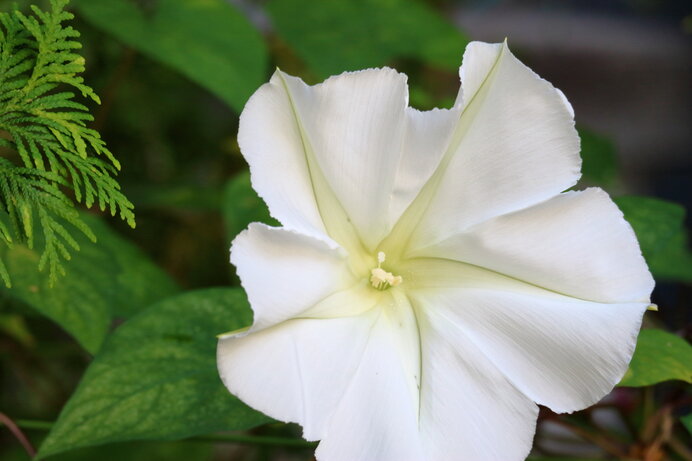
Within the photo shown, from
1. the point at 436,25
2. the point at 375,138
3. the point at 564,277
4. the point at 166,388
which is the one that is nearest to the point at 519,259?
the point at 564,277

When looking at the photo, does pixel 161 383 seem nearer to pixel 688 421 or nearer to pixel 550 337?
pixel 550 337

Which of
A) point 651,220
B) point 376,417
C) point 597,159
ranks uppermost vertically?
point 597,159

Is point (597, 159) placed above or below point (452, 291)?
above

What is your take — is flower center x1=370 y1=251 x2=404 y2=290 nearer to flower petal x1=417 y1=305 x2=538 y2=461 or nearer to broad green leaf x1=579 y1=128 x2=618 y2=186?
flower petal x1=417 y1=305 x2=538 y2=461

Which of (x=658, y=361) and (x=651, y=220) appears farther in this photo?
(x=651, y=220)

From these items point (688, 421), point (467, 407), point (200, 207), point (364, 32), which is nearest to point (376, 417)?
point (467, 407)

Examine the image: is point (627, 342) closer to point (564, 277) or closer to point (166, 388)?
point (564, 277)

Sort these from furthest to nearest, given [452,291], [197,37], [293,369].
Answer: [197,37], [452,291], [293,369]
